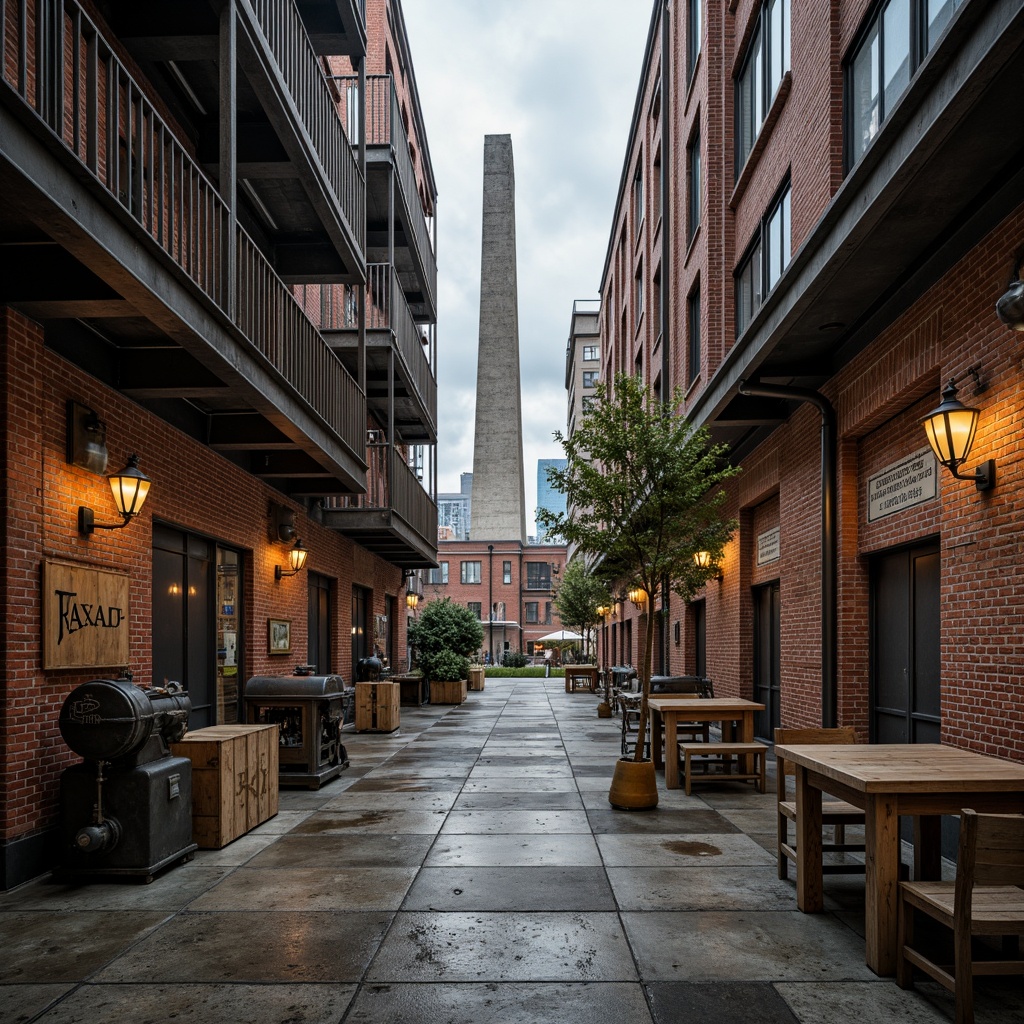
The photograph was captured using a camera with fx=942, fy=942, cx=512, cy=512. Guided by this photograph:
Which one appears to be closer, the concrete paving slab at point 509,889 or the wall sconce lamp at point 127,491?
the concrete paving slab at point 509,889

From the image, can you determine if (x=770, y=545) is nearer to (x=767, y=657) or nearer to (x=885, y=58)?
(x=767, y=657)

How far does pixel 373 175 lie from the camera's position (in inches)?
667

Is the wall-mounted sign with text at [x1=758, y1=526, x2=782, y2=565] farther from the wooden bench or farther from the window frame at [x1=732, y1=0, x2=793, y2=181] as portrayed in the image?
the window frame at [x1=732, y1=0, x2=793, y2=181]

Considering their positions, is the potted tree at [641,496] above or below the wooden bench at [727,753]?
above

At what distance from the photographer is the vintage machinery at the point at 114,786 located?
670 centimetres

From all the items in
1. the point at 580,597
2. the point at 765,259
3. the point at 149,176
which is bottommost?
the point at 580,597

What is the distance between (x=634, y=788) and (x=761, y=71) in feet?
33.8

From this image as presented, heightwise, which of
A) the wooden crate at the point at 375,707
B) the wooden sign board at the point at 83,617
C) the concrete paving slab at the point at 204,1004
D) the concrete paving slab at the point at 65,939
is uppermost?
the wooden sign board at the point at 83,617

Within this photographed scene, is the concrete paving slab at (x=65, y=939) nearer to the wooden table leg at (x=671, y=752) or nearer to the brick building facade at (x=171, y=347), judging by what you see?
the brick building facade at (x=171, y=347)

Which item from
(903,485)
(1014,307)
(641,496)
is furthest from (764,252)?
(1014,307)

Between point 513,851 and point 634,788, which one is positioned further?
point 634,788

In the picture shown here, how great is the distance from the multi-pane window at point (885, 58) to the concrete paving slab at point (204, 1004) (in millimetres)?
7393

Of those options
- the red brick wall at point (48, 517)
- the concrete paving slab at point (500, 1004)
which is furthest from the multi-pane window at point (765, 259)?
the concrete paving slab at point (500, 1004)

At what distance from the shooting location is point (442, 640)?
84.0 ft
